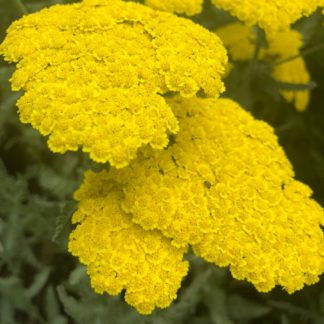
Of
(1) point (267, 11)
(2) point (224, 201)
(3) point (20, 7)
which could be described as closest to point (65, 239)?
(2) point (224, 201)

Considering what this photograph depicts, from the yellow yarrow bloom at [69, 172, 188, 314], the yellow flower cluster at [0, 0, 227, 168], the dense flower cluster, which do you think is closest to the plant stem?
the yellow flower cluster at [0, 0, 227, 168]

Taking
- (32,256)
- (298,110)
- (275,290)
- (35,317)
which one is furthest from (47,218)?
(298,110)

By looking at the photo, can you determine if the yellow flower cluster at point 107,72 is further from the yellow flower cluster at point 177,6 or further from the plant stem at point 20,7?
the plant stem at point 20,7

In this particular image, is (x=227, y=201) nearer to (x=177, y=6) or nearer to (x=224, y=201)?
(x=224, y=201)

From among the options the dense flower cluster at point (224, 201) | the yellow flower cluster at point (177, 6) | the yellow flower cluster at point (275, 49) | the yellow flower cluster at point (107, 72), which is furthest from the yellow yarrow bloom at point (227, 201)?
the yellow flower cluster at point (275, 49)

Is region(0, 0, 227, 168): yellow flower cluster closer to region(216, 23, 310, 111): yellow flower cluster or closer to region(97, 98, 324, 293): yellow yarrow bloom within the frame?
region(97, 98, 324, 293): yellow yarrow bloom
